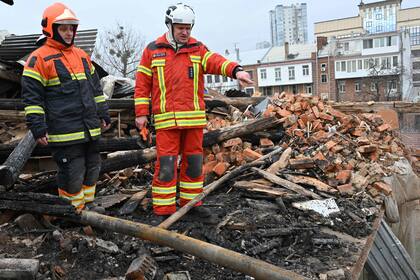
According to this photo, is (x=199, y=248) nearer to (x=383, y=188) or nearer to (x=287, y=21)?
(x=383, y=188)

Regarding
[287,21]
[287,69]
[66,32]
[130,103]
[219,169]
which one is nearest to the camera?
[66,32]

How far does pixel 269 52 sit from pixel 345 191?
53863mm

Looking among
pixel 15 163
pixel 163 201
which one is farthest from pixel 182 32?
pixel 15 163

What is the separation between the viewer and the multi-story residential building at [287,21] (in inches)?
4149

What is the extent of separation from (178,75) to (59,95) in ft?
3.69

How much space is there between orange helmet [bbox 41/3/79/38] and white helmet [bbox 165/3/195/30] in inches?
33.6

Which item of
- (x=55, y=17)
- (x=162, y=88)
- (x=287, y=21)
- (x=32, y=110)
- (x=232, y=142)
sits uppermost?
(x=287, y=21)

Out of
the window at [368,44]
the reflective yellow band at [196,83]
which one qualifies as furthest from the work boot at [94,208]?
the window at [368,44]

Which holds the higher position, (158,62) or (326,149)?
(158,62)

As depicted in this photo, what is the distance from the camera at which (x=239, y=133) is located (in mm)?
6832

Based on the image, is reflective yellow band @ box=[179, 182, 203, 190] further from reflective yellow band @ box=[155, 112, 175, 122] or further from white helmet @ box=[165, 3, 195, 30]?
white helmet @ box=[165, 3, 195, 30]

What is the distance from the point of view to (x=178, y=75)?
4.19 m

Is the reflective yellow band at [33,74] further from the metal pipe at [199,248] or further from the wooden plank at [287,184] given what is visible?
the wooden plank at [287,184]

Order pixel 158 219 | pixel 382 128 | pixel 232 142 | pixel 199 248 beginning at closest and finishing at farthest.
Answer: pixel 199 248, pixel 158 219, pixel 232 142, pixel 382 128
